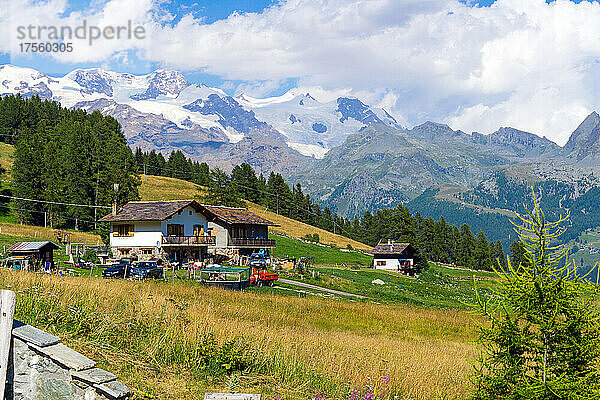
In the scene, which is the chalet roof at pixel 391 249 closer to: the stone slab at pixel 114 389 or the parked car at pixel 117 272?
the parked car at pixel 117 272

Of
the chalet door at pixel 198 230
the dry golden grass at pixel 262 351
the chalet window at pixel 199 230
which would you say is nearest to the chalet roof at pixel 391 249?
the chalet window at pixel 199 230

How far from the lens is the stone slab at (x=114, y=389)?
8.82 m

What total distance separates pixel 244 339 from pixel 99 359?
3.70 metres

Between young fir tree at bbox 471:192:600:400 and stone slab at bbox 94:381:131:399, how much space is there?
5.96 m

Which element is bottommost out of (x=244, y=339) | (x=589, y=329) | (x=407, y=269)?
(x=407, y=269)

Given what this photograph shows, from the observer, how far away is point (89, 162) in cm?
9662

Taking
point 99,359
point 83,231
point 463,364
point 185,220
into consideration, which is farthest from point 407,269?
point 99,359

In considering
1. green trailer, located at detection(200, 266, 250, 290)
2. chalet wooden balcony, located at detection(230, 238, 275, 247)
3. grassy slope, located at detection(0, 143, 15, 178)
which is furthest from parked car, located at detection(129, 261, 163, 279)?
grassy slope, located at detection(0, 143, 15, 178)

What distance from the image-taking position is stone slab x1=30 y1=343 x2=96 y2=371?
29.2 ft

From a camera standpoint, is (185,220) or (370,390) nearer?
(370,390)

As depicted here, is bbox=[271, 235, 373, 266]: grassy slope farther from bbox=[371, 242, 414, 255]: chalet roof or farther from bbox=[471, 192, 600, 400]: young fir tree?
bbox=[471, 192, 600, 400]: young fir tree

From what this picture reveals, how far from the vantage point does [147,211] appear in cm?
6631

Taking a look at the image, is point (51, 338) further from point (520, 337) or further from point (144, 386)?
point (520, 337)

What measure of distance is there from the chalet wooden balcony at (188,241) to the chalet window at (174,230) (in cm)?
113
